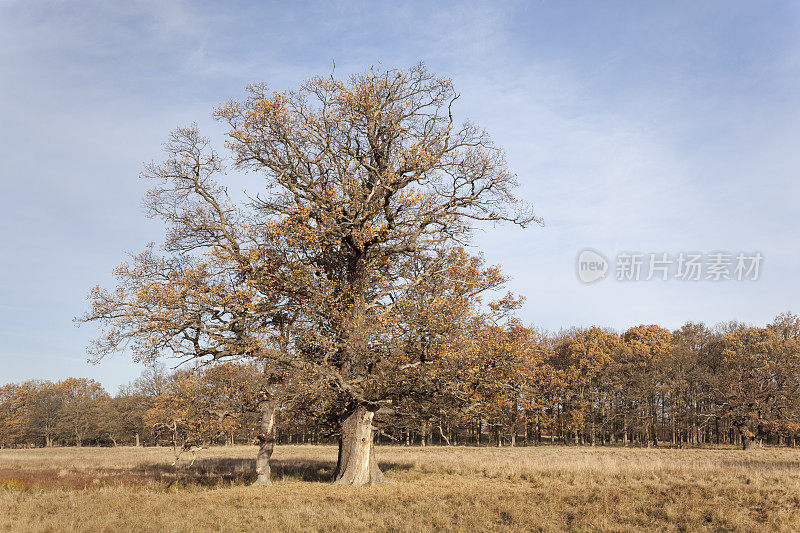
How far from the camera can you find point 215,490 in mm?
→ 20328

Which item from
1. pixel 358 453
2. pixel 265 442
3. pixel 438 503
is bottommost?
pixel 438 503

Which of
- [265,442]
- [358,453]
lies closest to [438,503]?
[358,453]

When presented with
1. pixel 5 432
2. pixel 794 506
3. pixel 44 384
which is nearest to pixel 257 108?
pixel 794 506

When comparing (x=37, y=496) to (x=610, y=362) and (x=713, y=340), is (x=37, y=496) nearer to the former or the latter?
(x=610, y=362)

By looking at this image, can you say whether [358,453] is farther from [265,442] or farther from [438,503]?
[438,503]

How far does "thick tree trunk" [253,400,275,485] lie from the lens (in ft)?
71.4

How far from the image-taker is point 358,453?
21000mm

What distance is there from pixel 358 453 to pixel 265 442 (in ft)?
13.9

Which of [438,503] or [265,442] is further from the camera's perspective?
[265,442]

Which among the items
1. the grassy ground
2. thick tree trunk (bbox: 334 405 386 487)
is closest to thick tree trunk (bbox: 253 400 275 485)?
the grassy ground

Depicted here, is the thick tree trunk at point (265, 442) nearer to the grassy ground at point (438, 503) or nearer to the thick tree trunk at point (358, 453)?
the grassy ground at point (438, 503)

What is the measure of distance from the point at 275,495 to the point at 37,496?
8.87 meters

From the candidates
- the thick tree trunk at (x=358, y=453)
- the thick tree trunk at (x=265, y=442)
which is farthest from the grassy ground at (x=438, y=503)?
the thick tree trunk at (x=358, y=453)

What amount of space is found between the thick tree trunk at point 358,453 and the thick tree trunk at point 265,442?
3.07 metres
